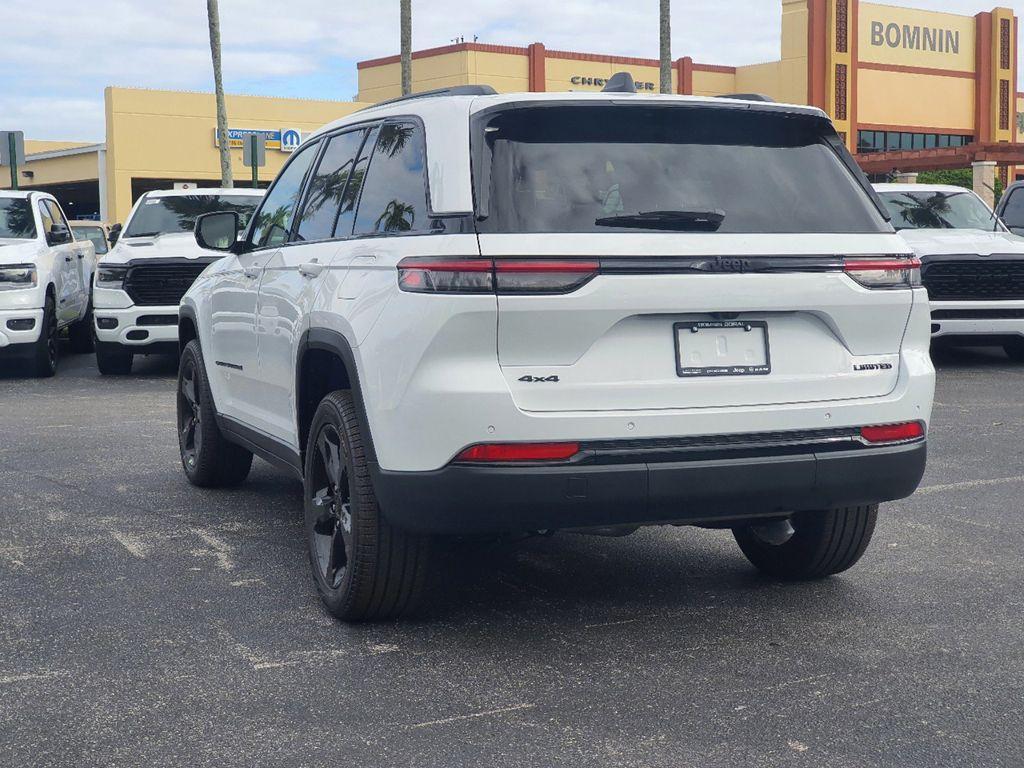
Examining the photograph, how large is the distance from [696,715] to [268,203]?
11.8 feet

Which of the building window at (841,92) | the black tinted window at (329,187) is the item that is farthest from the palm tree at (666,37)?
the building window at (841,92)

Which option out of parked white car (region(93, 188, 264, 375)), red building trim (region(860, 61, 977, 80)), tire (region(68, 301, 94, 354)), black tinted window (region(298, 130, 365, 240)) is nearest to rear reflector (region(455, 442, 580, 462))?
black tinted window (region(298, 130, 365, 240))

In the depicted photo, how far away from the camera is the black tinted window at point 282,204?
20.3 ft

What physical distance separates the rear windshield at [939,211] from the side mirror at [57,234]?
29.0ft

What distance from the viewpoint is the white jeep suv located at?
426cm

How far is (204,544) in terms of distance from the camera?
6.30 m

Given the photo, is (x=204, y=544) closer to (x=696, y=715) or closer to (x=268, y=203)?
(x=268, y=203)

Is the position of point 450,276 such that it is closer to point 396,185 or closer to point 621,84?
point 396,185

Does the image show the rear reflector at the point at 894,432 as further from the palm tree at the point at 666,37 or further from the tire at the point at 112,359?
the palm tree at the point at 666,37

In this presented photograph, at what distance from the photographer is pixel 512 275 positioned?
423 cm

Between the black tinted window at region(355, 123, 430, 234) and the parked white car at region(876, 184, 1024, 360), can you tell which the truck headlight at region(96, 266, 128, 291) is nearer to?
the parked white car at region(876, 184, 1024, 360)

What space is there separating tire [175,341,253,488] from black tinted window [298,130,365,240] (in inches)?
66.7

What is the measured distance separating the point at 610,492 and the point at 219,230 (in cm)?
331

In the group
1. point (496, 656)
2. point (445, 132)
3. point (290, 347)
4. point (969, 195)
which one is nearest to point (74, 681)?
point (496, 656)
